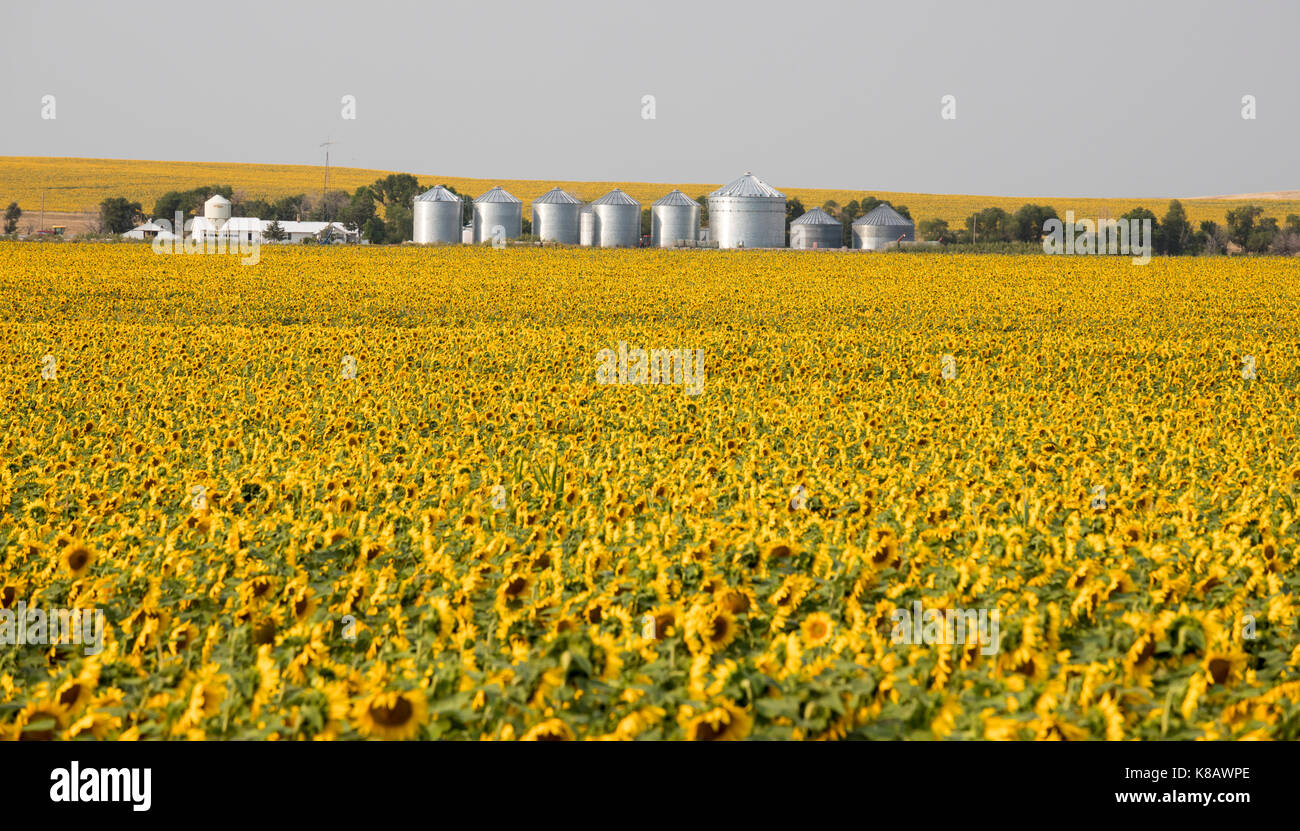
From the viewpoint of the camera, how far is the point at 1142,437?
11234mm

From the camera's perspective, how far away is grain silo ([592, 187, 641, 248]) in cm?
8819

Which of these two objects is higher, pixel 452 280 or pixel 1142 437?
pixel 452 280

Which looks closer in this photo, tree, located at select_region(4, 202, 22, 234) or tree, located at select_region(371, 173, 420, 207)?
tree, located at select_region(4, 202, 22, 234)

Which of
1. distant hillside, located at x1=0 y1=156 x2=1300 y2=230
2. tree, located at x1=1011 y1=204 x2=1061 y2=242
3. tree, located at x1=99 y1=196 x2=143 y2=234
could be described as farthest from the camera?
distant hillside, located at x1=0 y1=156 x2=1300 y2=230

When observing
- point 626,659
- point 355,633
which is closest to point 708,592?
point 626,659

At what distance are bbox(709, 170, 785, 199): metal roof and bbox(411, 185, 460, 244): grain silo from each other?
19.2 metres

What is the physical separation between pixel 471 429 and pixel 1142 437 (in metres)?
6.38

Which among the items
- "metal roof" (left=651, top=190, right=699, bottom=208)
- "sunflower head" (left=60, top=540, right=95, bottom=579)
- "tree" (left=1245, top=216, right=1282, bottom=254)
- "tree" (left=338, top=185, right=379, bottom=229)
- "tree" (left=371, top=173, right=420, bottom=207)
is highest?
"tree" (left=371, top=173, right=420, bottom=207)

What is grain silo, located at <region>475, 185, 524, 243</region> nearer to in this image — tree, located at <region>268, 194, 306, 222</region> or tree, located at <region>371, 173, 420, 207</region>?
tree, located at <region>268, 194, 306, 222</region>

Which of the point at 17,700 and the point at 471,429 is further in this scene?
the point at 471,429

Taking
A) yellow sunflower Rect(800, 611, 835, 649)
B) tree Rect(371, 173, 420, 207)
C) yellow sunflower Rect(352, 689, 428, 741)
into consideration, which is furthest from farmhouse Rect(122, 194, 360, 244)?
yellow sunflower Rect(352, 689, 428, 741)

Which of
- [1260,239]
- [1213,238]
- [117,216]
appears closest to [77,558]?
[1213,238]

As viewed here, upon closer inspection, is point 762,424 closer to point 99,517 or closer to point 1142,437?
point 1142,437

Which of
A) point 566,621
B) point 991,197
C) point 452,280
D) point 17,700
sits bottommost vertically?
point 17,700
